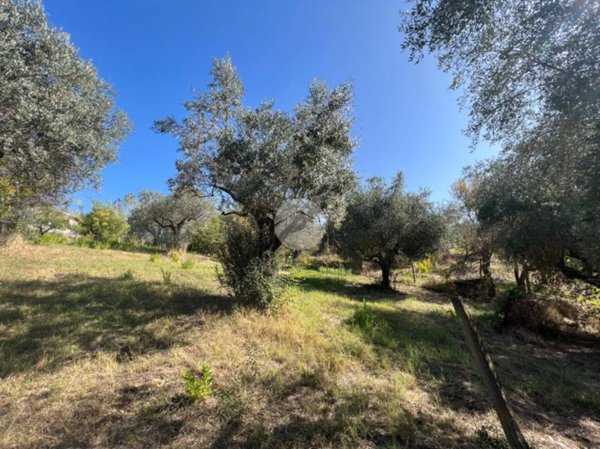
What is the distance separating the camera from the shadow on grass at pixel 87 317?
4621 mm

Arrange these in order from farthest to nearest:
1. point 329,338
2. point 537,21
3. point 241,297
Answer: point 241,297 → point 329,338 → point 537,21

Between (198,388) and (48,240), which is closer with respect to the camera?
(198,388)

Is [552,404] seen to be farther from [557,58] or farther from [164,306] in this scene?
[164,306]

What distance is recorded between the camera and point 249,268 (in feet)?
23.2

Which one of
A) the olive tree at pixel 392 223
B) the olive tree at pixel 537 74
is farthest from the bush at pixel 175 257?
the olive tree at pixel 537 74

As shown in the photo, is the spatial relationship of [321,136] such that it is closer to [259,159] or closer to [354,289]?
[259,159]

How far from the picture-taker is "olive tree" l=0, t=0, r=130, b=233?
182 inches

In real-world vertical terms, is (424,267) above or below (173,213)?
below


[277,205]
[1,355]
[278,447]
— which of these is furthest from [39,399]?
[277,205]

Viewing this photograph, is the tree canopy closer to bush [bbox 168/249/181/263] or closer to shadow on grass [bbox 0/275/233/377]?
shadow on grass [bbox 0/275/233/377]

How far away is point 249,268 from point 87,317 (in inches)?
133

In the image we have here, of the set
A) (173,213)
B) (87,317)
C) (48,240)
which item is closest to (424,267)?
(87,317)

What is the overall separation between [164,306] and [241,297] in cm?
189

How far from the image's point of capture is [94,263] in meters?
11.8
